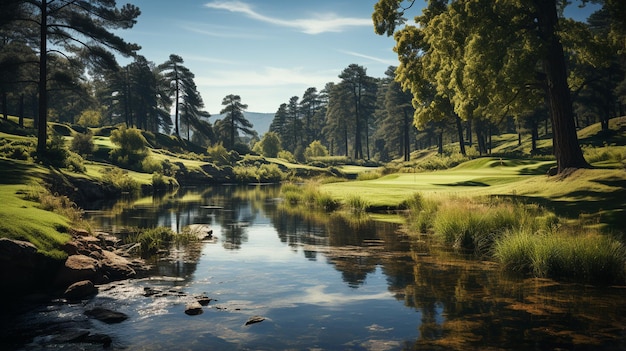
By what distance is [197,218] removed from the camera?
24594 mm

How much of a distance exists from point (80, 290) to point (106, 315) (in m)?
1.76

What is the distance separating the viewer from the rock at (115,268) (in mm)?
11944

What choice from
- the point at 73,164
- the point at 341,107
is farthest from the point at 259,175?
the point at 341,107

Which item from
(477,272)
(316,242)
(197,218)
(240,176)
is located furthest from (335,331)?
(240,176)

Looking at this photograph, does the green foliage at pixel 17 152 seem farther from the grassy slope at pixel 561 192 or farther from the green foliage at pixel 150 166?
the grassy slope at pixel 561 192

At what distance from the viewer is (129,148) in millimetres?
55750

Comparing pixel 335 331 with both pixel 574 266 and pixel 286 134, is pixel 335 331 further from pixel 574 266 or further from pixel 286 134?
pixel 286 134

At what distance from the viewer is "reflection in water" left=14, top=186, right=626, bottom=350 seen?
7.65m

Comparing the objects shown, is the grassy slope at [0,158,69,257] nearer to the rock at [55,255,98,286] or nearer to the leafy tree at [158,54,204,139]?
the rock at [55,255,98,286]

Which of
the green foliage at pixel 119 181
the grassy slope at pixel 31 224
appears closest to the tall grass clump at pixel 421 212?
the grassy slope at pixel 31 224

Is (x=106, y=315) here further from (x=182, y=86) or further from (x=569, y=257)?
(x=182, y=86)

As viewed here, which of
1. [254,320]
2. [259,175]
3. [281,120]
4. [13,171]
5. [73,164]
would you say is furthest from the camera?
[281,120]

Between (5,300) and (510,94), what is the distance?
2307 centimetres

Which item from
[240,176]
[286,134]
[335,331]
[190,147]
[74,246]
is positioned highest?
[286,134]
